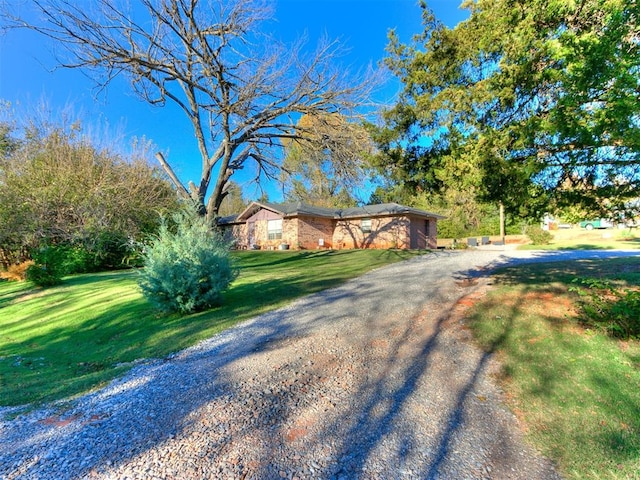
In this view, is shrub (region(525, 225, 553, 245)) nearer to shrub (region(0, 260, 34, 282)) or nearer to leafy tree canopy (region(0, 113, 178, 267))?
leafy tree canopy (region(0, 113, 178, 267))

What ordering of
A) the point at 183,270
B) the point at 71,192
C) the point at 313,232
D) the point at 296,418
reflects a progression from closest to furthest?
the point at 296,418 → the point at 183,270 → the point at 71,192 → the point at 313,232

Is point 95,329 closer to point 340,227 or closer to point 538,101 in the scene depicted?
point 538,101

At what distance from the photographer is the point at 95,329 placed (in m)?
7.21

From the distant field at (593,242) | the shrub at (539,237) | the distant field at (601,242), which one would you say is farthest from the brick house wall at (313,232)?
the shrub at (539,237)

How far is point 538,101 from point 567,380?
177 inches

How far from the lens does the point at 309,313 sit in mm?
6211

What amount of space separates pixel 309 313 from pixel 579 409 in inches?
167

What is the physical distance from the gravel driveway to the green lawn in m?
0.89

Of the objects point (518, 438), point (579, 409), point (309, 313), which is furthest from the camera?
point (309, 313)

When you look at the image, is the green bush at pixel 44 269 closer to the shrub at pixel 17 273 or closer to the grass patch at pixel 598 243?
the shrub at pixel 17 273

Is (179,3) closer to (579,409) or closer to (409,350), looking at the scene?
(409,350)

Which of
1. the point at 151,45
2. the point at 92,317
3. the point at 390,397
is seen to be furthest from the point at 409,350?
the point at 151,45

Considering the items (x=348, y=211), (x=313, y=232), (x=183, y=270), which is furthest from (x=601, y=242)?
(x=183, y=270)

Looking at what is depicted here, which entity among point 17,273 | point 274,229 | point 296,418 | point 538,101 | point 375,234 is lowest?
point 296,418
